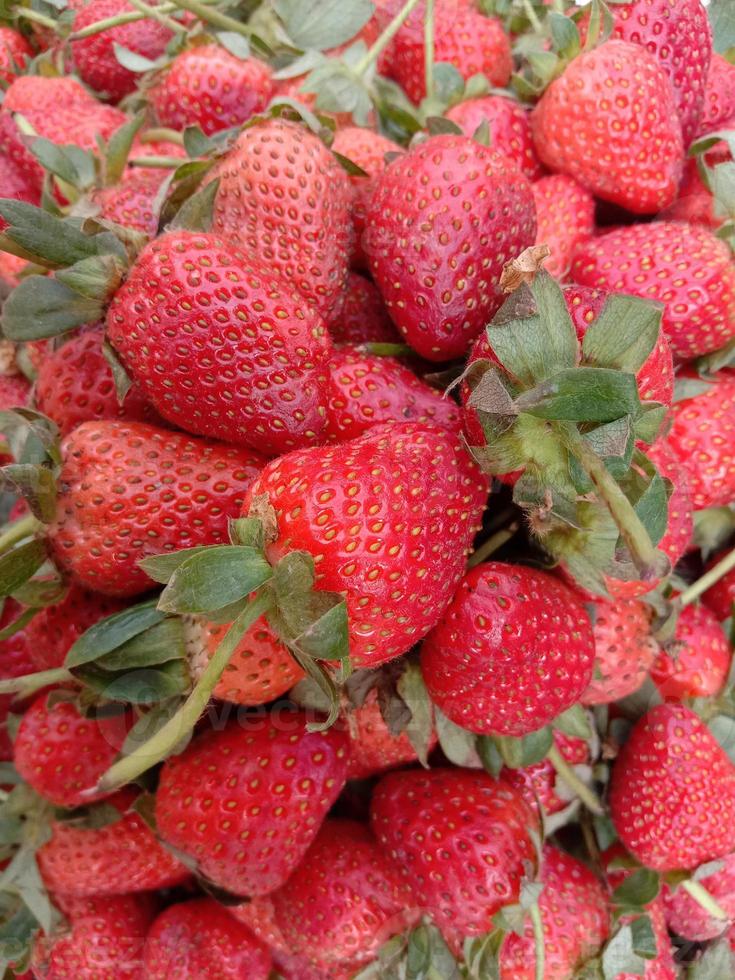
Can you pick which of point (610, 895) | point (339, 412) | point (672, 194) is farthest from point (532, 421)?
point (610, 895)

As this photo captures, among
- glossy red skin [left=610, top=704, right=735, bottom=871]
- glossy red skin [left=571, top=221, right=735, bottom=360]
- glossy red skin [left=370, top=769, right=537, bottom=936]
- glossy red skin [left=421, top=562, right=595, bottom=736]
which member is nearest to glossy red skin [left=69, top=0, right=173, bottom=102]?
glossy red skin [left=571, top=221, right=735, bottom=360]

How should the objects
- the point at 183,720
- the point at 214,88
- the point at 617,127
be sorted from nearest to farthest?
the point at 183,720 < the point at 617,127 < the point at 214,88

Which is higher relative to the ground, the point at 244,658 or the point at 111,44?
the point at 111,44

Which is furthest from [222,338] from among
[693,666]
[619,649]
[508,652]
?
[693,666]

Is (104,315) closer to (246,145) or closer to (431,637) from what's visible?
(246,145)

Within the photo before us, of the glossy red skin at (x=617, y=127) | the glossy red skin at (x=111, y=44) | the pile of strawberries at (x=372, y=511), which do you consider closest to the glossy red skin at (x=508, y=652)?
the pile of strawberries at (x=372, y=511)

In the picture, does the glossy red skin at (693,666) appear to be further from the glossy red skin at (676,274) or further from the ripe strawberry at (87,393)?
the ripe strawberry at (87,393)

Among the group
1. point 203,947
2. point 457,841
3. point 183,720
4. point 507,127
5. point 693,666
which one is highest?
point 507,127

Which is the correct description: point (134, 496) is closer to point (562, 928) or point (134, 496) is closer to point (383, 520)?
point (383, 520)
